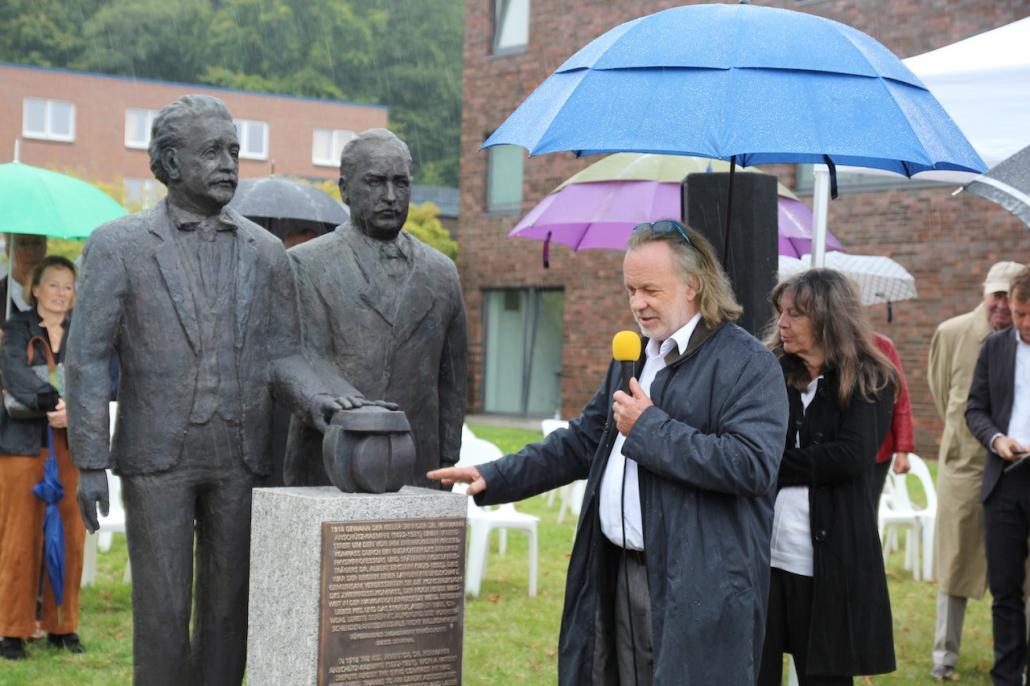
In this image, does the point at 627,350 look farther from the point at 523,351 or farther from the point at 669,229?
the point at 523,351

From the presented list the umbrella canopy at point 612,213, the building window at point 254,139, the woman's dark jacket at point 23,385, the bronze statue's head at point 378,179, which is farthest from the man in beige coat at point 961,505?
the building window at point 254,139

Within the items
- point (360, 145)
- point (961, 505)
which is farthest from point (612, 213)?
point (360, 145)

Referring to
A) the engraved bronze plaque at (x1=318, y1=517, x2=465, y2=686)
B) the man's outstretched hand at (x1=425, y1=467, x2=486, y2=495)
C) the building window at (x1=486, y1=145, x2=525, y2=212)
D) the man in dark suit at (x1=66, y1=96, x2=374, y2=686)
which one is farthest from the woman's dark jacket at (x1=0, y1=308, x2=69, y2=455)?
the building window at (x1=486, y1=145, x2=525, y2=212)

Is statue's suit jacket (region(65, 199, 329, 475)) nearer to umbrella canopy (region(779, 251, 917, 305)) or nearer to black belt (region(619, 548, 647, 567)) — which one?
black belt (region(619, 548, 647, 567))

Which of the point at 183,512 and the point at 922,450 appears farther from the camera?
the point at 922,450

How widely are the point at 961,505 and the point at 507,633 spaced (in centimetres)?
288

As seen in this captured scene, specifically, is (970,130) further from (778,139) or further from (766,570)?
(766,570)

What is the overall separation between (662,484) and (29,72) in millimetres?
41796

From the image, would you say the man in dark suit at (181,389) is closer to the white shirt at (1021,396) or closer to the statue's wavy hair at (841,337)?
the statue's wavy hair at (841,337)

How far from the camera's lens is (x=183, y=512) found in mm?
4777

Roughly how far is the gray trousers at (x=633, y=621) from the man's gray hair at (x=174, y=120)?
2111 mm

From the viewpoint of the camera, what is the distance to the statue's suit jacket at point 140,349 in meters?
4.67

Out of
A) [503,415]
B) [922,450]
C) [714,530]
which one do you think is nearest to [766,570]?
[714,530]

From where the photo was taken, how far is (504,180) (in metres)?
25.8
